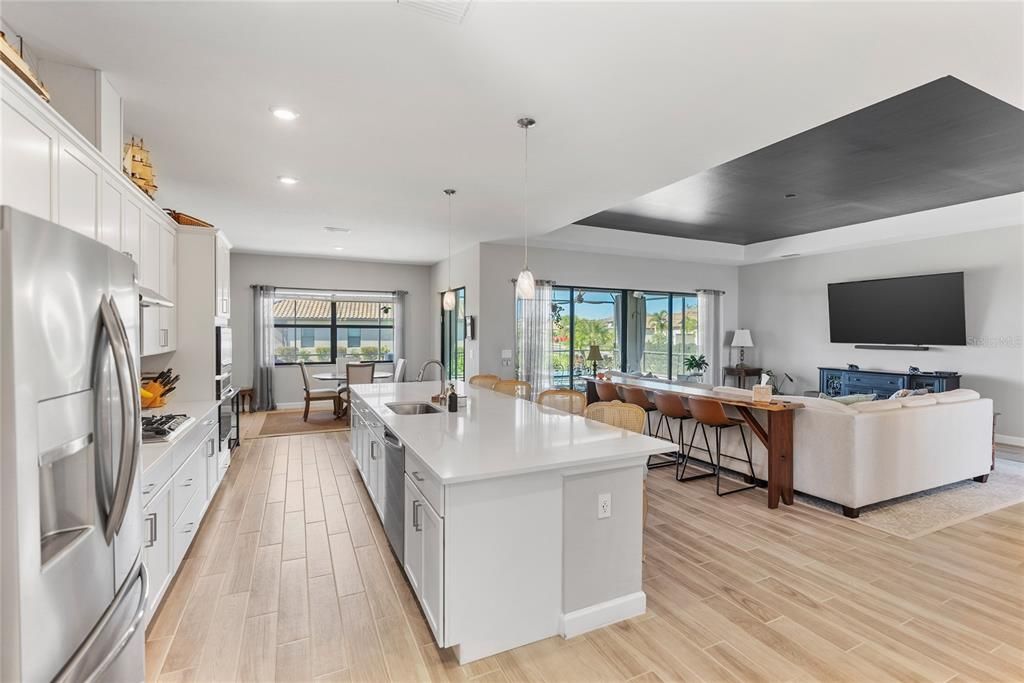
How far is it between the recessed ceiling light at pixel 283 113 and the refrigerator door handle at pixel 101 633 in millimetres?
2402

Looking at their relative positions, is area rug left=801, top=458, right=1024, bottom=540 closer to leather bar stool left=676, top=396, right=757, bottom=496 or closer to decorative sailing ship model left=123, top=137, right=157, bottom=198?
leather bar stool left=676, top=396, right=757, bottom=496

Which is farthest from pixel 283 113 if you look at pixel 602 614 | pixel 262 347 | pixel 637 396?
pixel 262 347

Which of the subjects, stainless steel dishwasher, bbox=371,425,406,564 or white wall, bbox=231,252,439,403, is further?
white wall, bbox=231,252,439,403

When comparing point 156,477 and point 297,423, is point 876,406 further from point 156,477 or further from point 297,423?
point 297,423

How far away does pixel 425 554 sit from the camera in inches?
86.9

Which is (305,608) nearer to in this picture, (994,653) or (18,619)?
(18,619)

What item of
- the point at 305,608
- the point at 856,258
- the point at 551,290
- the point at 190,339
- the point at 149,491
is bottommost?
the point at 305,608

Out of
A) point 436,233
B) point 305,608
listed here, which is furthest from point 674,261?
point 305,608

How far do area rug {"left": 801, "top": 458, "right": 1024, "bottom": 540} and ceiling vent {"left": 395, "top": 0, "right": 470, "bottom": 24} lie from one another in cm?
415

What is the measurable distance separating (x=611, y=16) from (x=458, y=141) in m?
1.54


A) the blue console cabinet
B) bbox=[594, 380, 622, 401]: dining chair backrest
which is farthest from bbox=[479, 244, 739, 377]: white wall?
the blue console cabinet

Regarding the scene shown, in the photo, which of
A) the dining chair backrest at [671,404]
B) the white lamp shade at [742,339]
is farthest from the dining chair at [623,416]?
the white lamp shade at [742,339]

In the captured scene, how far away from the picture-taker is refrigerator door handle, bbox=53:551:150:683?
1226mm

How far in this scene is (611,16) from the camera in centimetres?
199
